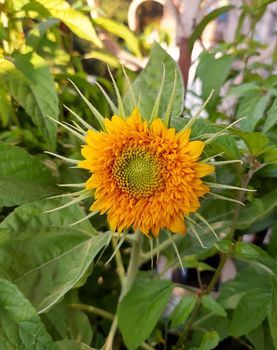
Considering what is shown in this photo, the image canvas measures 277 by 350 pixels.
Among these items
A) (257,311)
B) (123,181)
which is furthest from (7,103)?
(257,311)

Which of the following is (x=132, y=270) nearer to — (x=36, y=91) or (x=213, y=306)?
(x=213, y=306)

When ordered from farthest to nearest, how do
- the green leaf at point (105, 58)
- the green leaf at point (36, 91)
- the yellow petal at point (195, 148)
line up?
the green leaf at point (105, 58) → the green leaf at point (36, 91) → the yellow petal at point (195, 148)

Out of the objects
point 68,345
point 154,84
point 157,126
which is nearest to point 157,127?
point 157,126

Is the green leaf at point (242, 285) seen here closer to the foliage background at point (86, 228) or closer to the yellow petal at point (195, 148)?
the foliage background at point (86, 228)

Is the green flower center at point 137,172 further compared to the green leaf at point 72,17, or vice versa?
the green leaf at point 72,17

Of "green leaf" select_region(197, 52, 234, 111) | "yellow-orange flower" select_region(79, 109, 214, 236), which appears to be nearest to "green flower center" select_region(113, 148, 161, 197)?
"yellow-orange flower" select_region(79, 109, 214, 236)

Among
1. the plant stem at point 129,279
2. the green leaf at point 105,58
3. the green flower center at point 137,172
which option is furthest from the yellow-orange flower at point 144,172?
the green leaf at point 105,58
